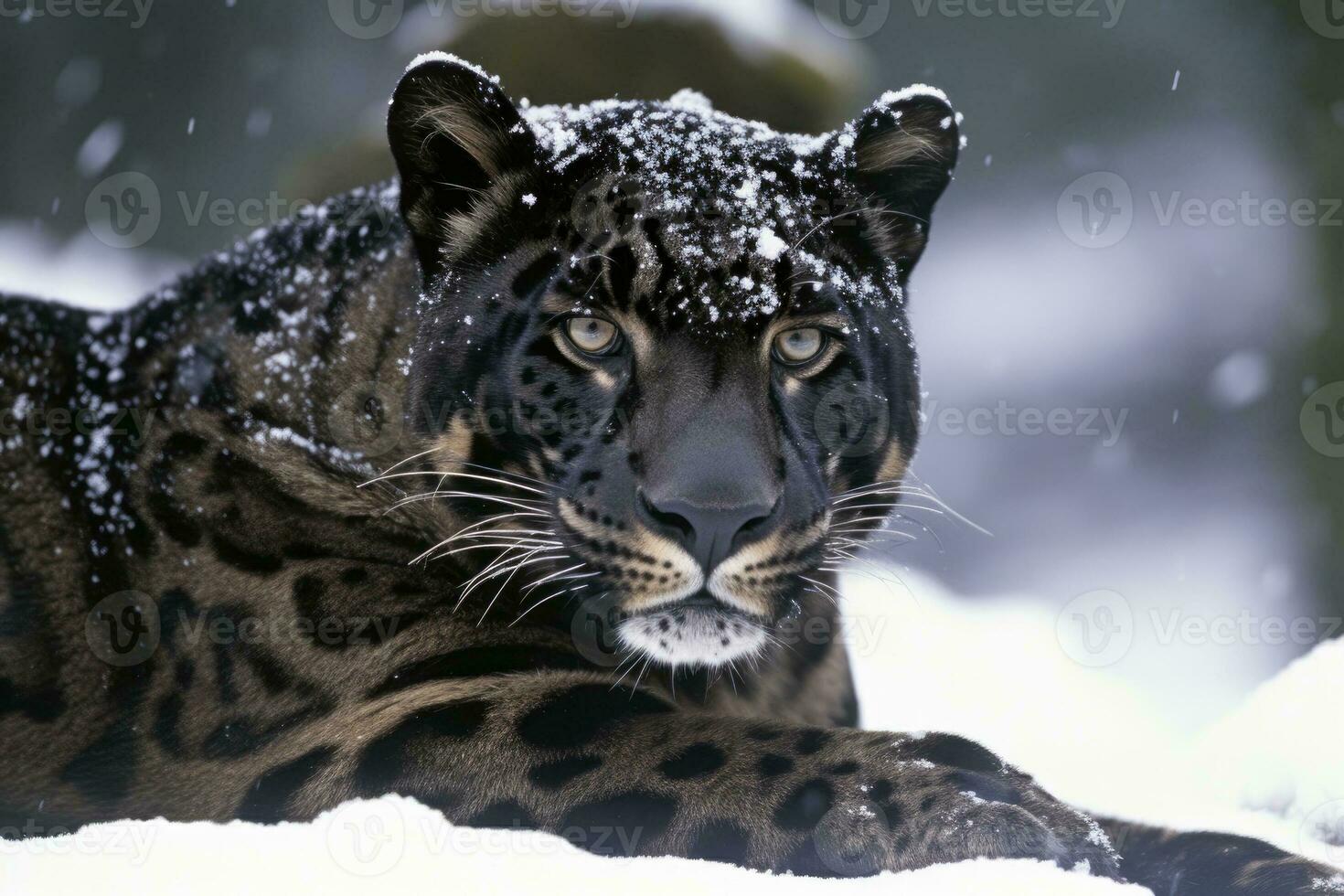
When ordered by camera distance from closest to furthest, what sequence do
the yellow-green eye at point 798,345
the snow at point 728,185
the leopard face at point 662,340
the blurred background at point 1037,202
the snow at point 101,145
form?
1. the leopard face at point 662,340
2. the snow at point 728,185
3. the yellow-green eye at point 798,345
4. the blurred background at point 1037,202
5. the snow at point 101,145

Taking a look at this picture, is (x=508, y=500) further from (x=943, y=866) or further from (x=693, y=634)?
(x=943, y=866)

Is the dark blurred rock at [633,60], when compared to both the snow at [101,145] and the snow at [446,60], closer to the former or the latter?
the snow at [101,145]

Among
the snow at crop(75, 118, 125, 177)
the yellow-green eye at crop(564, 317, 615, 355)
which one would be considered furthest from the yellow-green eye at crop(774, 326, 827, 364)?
the snow at crop(75, 118, 125, 177)

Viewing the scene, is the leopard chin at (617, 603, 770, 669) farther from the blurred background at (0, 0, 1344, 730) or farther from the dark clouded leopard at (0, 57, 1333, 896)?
the blurred background at (0, 0, 1344, 730)

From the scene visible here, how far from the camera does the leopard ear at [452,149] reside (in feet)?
12.7

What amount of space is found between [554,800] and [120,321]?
2.48m

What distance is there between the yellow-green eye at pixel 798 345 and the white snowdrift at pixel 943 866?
1178 mm

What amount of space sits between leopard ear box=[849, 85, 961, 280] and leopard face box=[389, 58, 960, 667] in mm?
11

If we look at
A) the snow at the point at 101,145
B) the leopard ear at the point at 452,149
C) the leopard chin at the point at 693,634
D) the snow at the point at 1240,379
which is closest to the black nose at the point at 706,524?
the leopard chin at the point at 693,634

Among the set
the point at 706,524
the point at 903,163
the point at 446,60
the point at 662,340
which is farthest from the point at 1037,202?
Answer: the point at 706,524

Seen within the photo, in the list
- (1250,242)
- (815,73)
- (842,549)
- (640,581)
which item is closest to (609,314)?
(640,581)

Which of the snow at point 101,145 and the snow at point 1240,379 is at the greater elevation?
the snow at point 101,145

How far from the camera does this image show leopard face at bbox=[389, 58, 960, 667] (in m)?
3.41

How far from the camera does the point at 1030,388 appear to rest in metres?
12.2
